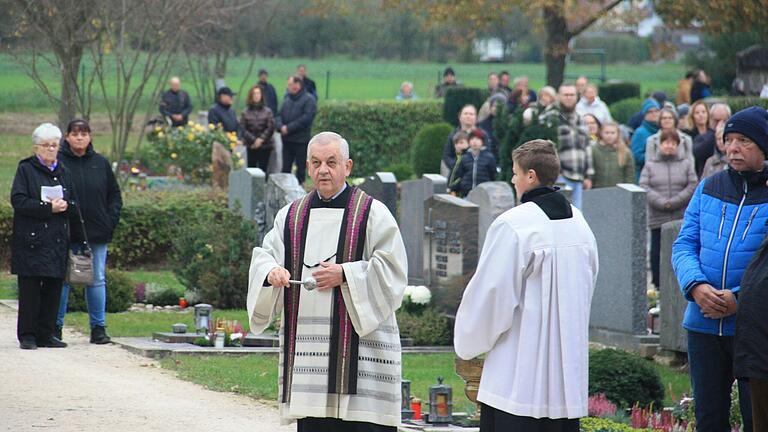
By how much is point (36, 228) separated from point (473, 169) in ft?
20.3

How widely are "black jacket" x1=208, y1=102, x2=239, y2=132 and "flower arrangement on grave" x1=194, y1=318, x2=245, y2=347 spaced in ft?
39.5

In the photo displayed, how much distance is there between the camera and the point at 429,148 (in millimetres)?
26906

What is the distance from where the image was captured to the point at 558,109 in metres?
16.4

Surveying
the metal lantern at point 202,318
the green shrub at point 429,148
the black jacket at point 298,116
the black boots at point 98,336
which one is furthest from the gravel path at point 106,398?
the green shrub at point 429,148

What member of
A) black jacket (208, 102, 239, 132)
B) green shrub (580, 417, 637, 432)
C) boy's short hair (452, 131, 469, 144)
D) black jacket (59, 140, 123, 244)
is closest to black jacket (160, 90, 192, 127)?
black jacket (208, 102, 239, 132)

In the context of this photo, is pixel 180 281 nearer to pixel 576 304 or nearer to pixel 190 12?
pixel 190 12

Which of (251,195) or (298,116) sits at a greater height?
(298,116)

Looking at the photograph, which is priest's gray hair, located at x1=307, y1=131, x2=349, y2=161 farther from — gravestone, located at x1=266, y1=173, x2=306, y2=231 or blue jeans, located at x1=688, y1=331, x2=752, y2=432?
gravestone, located at x1=266, y1=173, x2=306, y2=231

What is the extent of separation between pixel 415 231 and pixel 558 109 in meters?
2.26

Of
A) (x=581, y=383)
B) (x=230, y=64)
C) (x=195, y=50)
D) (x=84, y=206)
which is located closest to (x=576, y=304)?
(x=581, y=383)

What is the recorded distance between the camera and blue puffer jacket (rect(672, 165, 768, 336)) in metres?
7.05

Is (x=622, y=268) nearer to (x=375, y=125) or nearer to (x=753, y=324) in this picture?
(x=753, y=324)

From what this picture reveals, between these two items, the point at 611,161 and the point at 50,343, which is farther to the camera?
the point at 611,161

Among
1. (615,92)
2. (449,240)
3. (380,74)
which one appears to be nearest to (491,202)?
(449,240)
